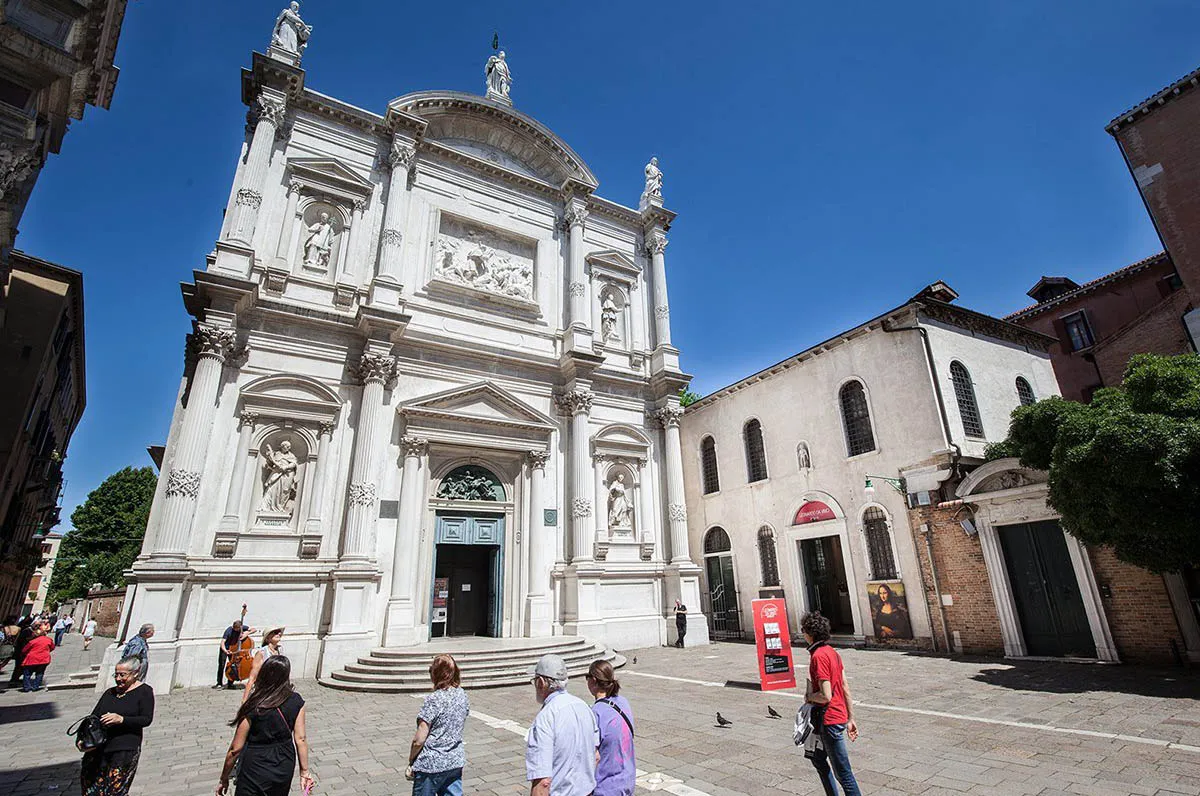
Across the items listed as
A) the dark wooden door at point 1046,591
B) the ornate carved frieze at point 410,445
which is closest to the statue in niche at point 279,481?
the ornate carved frieze at point 410,445

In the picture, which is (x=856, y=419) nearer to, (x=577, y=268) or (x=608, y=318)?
(x=608, y=318)

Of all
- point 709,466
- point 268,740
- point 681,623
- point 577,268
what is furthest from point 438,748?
point 709,466

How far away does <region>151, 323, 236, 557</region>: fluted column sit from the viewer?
1250cm

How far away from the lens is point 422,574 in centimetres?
1566

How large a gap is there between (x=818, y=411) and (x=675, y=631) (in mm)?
8385

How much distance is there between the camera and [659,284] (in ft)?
74.3

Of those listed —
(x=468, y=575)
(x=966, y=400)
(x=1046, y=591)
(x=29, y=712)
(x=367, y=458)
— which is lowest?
(x=29, y=712)

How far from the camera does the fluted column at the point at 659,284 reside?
22.0 meters

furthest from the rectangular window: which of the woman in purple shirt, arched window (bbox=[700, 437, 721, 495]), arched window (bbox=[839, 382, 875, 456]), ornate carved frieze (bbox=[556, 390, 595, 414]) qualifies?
the woman in purple shirt

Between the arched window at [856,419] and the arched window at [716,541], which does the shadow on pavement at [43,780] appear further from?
the arched window at [716,541]

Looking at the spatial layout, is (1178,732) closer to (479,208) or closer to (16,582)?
(479,208)

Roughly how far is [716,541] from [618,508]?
4871 mm

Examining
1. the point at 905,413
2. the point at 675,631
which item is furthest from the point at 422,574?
the point at 905,413

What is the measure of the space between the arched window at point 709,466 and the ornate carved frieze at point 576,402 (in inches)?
→ 242
